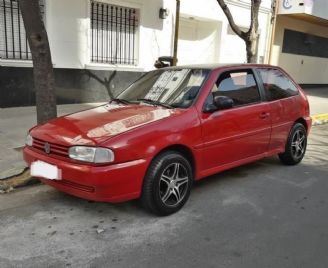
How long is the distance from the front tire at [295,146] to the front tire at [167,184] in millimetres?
2255

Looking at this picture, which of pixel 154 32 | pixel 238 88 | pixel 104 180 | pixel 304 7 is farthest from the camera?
pixel 304 7

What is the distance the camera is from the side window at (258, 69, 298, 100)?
5.57m

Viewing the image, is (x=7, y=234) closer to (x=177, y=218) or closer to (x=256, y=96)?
(x=177, y=218)

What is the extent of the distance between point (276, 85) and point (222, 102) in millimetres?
1594

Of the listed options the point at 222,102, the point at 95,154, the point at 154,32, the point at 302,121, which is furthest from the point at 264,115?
the point at 154,32

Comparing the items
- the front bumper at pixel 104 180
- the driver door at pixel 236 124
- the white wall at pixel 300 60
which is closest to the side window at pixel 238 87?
the driver door at pixel 236 124

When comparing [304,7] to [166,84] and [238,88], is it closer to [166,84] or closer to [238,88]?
[238,88]

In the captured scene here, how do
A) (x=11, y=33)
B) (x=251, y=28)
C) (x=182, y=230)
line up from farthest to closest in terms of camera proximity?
(x=251, y=28), (x=11, y=33), (x=182, y=230)

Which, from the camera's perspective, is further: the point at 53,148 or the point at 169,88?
the point at 169,88

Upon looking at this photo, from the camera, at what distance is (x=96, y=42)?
1060 cm

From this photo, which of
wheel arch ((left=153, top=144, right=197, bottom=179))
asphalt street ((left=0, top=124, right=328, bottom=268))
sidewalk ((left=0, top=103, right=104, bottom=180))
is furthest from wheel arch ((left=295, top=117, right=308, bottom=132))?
sidewalk ((left=0, top=103, right=104, bottom=180))

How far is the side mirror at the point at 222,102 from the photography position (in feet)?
15.0

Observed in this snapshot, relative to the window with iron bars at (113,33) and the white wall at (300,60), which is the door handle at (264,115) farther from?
the white wall at (300,60)

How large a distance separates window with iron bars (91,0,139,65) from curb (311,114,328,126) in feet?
16.7
